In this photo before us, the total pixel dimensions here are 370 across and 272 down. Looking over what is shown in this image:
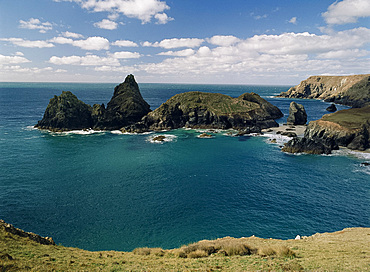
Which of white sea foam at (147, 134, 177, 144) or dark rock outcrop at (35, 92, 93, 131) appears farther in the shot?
dark rock outcrop at (35, 92, 93, 131)

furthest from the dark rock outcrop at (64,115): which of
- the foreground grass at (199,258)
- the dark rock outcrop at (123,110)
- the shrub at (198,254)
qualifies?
the shrub at (198,254)

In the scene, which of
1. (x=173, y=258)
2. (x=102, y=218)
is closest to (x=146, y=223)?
(x=102, y=218)

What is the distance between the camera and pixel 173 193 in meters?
47.2

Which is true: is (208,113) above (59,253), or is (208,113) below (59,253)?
above

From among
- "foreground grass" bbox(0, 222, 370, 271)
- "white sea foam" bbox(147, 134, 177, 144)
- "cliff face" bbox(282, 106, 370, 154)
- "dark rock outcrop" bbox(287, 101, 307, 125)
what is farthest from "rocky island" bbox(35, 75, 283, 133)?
"foreground grass" bbox(0, 222, 370, 271)

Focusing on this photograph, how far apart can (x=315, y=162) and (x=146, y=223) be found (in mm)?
56463

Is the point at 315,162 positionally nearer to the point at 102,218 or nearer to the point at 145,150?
the point at 145,150

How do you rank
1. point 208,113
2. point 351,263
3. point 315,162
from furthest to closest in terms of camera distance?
point 208,113
point 315,162
point 351,263

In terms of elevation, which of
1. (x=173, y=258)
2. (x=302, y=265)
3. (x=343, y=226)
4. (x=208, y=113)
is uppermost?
(x=208, y=113)

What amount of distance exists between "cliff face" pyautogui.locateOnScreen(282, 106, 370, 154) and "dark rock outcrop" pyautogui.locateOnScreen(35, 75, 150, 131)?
83.9 m

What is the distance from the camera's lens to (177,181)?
175ft

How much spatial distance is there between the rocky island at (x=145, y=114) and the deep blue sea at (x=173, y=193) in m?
33.3

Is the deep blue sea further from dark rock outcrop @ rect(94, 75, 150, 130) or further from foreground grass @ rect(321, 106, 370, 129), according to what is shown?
dark rock outcrop @ rect(94, 75, 150, 130)

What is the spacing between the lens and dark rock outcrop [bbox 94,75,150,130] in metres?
116
